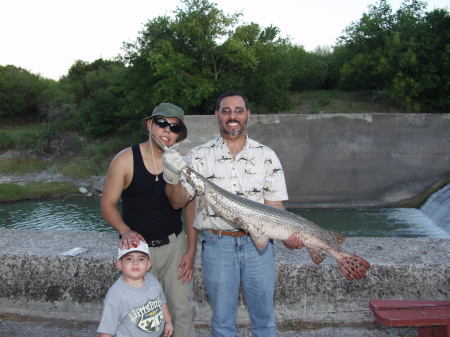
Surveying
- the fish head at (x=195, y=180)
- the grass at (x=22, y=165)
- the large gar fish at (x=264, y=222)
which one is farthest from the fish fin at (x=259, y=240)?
the grass at (x=22, y=165)

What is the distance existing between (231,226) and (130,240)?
738 millimetres

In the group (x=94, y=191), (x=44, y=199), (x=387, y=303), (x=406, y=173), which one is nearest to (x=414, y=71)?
(x=406, y=173)

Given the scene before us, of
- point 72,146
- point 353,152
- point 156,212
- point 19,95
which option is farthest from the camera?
point 19,95

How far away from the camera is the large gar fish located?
9.50 feet

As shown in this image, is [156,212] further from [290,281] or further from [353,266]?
[353,266]

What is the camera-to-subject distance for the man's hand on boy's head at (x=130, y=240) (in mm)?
2785

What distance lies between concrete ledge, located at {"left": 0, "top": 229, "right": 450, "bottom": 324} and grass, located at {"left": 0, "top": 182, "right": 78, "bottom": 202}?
53.1 feet

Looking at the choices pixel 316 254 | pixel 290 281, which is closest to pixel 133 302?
pixel 316 254

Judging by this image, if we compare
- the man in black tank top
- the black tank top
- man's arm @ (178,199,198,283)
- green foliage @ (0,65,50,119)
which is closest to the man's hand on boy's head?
the man in black tank top

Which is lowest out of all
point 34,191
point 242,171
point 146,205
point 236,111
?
point 34,191

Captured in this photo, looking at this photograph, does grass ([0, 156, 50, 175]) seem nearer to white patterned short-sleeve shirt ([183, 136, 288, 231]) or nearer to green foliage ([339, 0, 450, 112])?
green foliage ([339, 0, 450, 112])

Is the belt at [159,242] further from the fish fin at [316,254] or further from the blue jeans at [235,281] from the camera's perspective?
the fish fin at [316,254]

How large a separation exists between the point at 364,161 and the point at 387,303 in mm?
15583

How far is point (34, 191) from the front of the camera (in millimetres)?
19422
